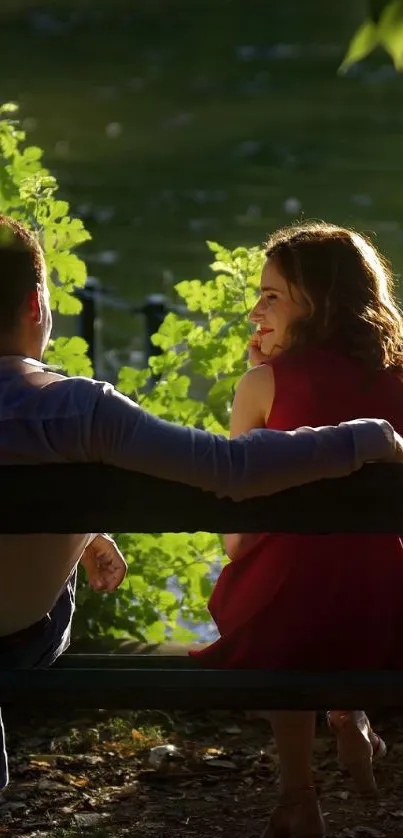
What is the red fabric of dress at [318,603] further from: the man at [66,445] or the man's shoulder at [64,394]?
the man's shoulder at [64,394]

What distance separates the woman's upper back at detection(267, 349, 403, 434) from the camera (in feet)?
10.8

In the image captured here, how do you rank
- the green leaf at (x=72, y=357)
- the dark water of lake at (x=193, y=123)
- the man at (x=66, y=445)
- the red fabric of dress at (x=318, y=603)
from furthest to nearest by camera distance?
1. the dark water of lake at (x=193, y=123)
2. the green leaf at (x=72, y=357)
3. the red fabric of dress at (x=318, y=603)
4. the man at (x=66, y=445)

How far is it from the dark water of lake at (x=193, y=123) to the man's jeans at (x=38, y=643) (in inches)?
364

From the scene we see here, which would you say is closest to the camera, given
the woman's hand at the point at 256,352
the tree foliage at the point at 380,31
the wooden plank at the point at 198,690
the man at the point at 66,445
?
the tree foliage at the point at 380,31

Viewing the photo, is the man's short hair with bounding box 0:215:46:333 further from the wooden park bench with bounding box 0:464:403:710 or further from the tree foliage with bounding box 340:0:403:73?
the tree foliage with bounding box 340:0:403:73

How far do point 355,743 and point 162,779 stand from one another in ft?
2.58

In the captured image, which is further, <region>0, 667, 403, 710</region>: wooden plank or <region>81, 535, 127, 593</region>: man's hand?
<region>81, 535, 127, 593</region>: man's hand

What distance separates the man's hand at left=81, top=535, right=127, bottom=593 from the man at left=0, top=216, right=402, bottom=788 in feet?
0.56

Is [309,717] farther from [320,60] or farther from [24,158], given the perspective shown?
[320,60]

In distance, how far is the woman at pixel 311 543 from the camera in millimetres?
3213

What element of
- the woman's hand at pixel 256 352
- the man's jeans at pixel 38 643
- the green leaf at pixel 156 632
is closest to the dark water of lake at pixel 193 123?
the green leaf at pixel 156 632

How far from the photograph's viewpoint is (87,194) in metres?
24.7

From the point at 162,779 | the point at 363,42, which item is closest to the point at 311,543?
the point at 363,42

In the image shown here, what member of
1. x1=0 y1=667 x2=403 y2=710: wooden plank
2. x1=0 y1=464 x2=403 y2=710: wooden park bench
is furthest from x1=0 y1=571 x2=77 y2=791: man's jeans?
x1=0 y1=464 x2=403 y2=710: wooden park bench
